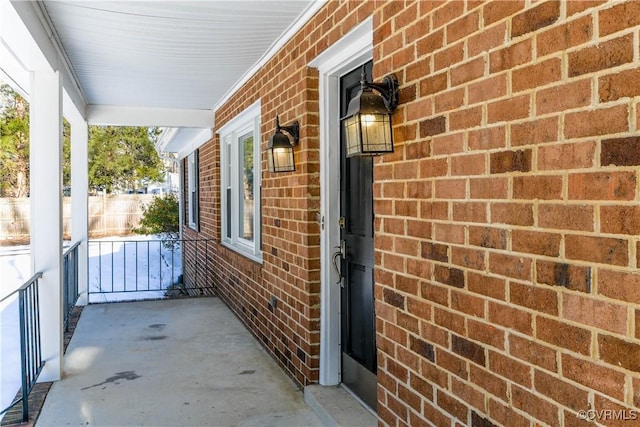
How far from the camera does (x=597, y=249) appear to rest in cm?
127

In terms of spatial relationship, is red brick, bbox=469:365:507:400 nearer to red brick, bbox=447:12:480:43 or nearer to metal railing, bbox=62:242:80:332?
red brick, bbox=447:12:480:43

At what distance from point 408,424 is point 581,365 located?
1.04 metres

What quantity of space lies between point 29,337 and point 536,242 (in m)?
3.40

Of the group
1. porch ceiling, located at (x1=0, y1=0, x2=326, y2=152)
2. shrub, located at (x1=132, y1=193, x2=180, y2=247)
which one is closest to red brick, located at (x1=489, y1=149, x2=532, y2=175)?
porch ceiling, located at (x1=0, y1=0, x2=326, y2=152)

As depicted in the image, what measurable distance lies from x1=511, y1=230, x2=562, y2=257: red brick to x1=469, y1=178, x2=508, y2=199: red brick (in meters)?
0.14

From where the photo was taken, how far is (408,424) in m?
2.17

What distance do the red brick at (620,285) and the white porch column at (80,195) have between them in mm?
6363

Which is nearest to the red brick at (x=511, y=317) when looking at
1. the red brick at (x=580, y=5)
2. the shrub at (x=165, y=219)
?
the red brick at (x=580, y=5)

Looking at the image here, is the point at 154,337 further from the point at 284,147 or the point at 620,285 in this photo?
the point at 620,285

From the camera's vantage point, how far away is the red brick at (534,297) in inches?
55.3

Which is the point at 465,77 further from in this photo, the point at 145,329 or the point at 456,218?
the point at 145,329

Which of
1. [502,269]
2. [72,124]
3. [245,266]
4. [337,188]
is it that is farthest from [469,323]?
[72,124]

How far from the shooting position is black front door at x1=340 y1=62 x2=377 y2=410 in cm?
292

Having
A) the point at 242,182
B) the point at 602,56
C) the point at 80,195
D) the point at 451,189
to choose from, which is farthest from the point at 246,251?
the point at 602,56
